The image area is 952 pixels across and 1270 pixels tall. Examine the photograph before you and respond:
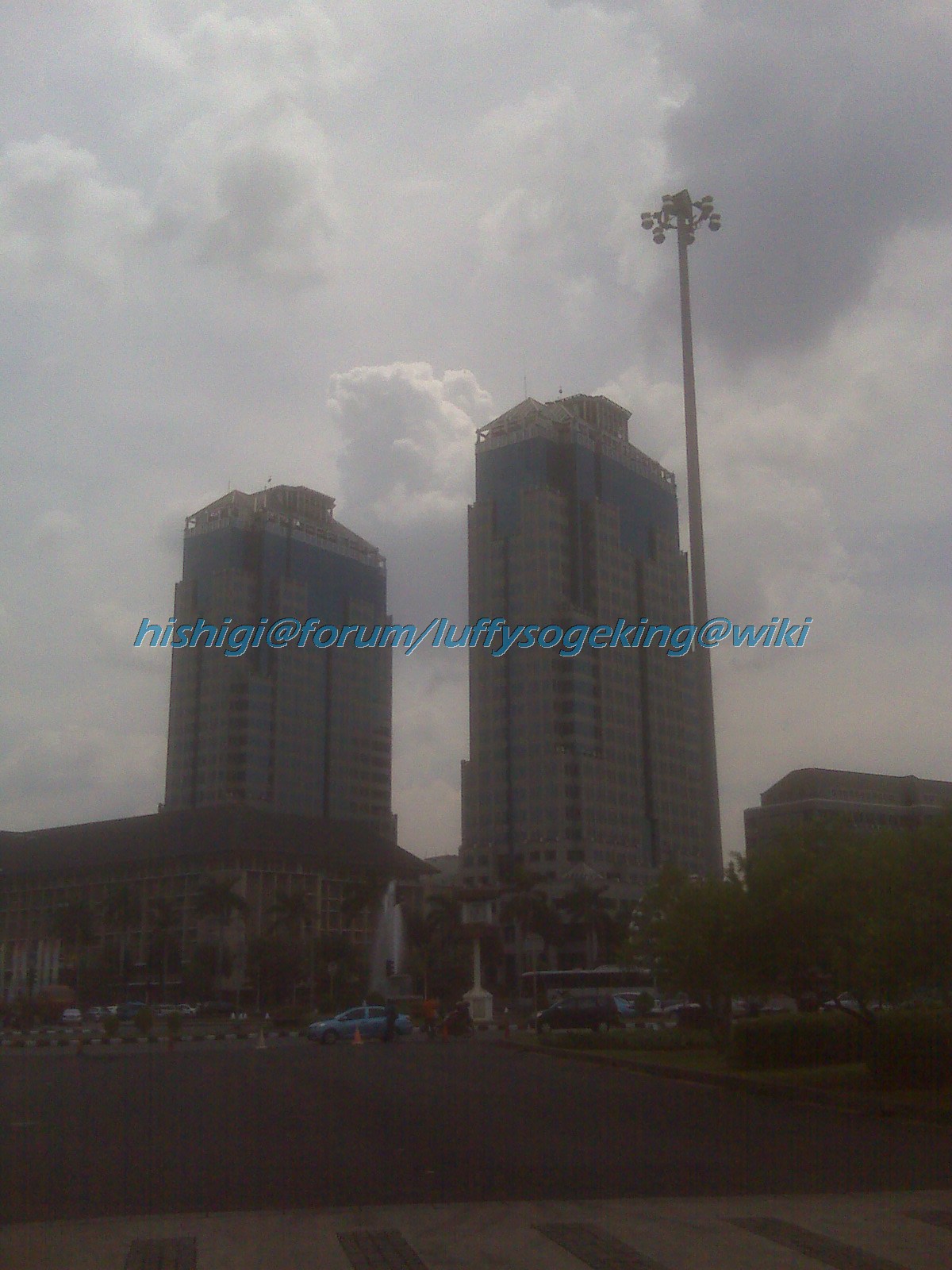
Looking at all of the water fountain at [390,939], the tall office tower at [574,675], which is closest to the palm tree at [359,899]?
the water fountain at [390,939]

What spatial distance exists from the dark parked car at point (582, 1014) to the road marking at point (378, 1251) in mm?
39586

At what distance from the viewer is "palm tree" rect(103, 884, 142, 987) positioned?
108 m

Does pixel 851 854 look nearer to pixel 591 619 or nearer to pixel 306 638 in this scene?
pixel 591 619

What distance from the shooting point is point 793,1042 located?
2577cm

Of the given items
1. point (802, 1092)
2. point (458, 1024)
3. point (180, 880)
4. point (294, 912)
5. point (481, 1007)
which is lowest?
point (481, 1007)

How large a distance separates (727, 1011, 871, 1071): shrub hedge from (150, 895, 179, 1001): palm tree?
8934 cm

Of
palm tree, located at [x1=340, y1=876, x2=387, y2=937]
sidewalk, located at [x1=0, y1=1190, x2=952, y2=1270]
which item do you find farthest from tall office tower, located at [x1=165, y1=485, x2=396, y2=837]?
sidewalk, located at [x1=0, y1=1190, x2=952, y2=1270]

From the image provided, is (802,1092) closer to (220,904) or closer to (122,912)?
(220,904)

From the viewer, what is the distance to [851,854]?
21.6m

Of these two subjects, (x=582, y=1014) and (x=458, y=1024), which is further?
(x=582, y=1014)

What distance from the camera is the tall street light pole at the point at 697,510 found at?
96.5ft

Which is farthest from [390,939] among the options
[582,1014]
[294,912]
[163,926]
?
[582,1014]

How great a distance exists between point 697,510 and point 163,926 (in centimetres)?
8846

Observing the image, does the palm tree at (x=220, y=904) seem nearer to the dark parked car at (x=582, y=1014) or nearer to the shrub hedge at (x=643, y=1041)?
the dark parked car at (x=582, y=1014)
